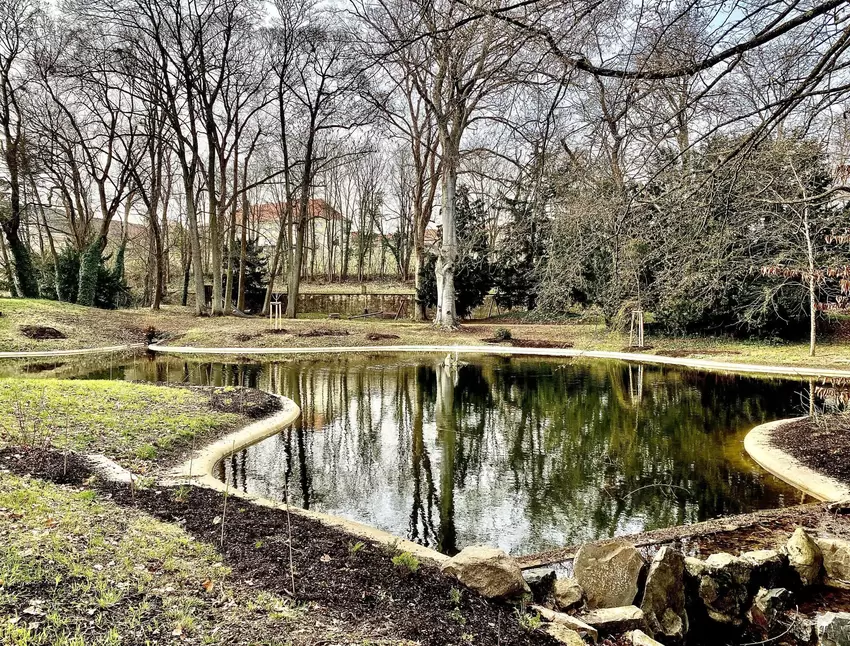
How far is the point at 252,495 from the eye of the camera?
248 inches

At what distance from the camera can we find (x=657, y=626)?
417cm

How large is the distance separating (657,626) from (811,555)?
1.66 m

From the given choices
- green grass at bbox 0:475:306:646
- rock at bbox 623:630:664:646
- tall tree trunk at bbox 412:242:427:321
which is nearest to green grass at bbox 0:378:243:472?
green grass at bbox 0:475:306:646

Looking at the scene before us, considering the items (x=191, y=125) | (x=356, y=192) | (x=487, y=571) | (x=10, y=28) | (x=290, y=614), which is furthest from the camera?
(x=356, y=192)

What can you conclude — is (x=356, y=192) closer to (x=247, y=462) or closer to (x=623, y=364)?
(x=623, y=364)

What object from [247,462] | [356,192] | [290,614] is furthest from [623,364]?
[356,192]

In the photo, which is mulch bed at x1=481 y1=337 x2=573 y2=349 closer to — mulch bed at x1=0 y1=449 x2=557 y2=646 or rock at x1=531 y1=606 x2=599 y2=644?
mulch bed at x1=0 y1=449 x2=557 y2=646

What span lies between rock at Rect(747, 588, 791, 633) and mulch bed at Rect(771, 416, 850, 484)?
3293 mm

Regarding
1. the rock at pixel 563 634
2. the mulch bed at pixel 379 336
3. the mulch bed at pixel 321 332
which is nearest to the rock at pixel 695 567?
the rock at pixel 563 634

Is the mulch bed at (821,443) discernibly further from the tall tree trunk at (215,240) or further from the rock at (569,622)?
the tall tree trunk at (215,240)

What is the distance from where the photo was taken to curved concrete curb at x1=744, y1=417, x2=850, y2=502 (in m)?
6.76

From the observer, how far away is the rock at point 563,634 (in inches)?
137

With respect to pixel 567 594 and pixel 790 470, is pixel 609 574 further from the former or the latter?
pixel 790 470

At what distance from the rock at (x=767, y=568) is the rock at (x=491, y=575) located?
6.64ft
